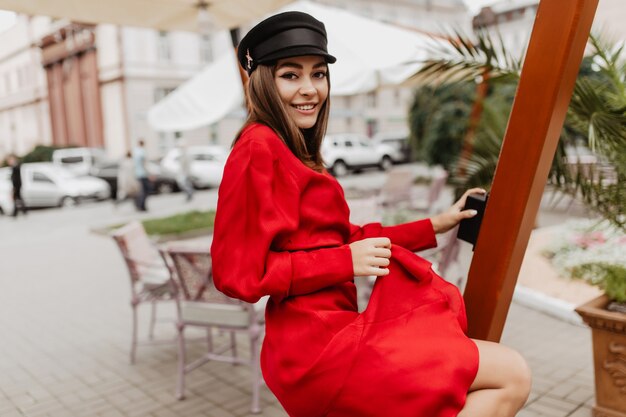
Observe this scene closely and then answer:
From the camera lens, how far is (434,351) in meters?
1.51

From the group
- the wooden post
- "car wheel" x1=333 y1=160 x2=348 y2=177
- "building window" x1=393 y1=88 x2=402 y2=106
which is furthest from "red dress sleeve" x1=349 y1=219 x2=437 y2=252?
"building window" x1=393 y1=88 x2=402 y2=106

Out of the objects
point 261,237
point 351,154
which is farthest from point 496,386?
point 351,154

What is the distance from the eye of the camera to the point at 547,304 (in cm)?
525

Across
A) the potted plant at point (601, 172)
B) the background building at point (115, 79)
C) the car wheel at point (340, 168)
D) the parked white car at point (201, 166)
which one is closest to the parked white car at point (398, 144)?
the background building at point (115, 79)

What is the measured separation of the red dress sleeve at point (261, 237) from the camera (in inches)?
61.9

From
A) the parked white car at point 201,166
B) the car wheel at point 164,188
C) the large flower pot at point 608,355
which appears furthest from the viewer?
the car wheel at point 164,188

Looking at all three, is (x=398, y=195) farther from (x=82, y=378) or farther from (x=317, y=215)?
(x=317, y=215)

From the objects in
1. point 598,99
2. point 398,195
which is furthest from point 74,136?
point 598,99

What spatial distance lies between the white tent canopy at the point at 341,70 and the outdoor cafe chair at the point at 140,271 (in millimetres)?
2439

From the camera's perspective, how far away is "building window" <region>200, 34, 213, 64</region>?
31061mm

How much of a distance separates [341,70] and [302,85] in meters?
4.67

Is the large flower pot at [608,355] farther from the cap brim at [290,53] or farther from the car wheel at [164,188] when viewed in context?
the car wheel at [164,188]

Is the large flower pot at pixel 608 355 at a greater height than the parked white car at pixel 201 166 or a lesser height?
lesser

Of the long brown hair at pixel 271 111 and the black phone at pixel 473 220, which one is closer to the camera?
the long brown hair at pixel 271 111
